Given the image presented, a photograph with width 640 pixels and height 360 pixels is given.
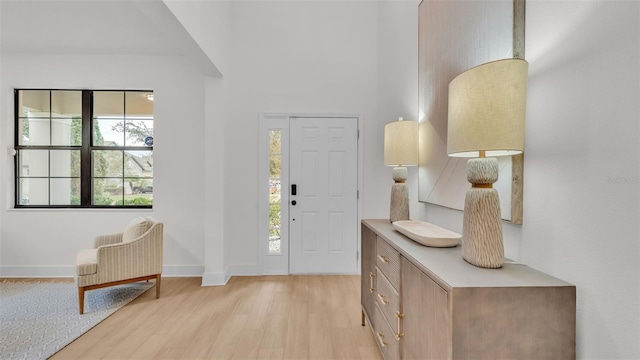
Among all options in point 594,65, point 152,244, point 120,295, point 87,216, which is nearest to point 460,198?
point 594,65

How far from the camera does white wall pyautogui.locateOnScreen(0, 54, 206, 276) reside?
138 inches

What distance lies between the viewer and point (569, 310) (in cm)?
87

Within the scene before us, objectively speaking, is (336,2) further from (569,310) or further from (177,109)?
(569,310)

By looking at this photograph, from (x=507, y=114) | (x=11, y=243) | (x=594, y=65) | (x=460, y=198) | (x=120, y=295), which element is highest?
(x=594, y=65)

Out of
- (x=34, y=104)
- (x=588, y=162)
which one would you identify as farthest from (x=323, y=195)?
(x=34, y=104)

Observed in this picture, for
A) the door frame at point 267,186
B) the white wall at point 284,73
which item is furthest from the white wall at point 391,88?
the door frame at point 267,186

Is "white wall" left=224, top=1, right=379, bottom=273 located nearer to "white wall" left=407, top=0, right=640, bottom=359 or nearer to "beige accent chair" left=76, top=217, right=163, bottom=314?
"beige accent chair" left=76, top=217, right=163, bottom=314

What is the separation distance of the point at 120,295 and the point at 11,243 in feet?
6.38

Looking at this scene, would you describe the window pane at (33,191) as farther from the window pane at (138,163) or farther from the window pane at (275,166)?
the window pane at (275,166)

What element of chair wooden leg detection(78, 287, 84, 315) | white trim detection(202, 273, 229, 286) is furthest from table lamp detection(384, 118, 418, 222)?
chair wooden leg detection(78, 287, 84, 315)

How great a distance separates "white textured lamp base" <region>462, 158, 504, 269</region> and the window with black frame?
3.86 meters

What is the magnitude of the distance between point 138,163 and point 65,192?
3.40 ft

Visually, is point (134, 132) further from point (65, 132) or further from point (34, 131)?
point (34, 131)

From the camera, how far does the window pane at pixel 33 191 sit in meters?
3.62
